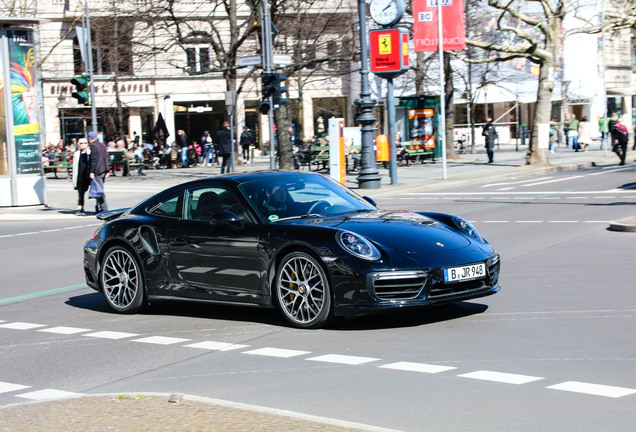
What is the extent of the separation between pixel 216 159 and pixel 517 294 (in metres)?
39.3

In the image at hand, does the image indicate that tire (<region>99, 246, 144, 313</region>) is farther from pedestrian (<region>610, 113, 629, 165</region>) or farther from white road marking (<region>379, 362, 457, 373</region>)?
pedestrian (<region>610, 113, 629, 165</region>)

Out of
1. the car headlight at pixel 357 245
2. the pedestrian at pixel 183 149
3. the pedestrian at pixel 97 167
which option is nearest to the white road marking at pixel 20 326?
the car headlight at pixel 357 245

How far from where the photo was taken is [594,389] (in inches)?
221

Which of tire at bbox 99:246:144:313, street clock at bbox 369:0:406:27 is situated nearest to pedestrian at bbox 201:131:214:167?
street clock at bbox 369:0:406:27

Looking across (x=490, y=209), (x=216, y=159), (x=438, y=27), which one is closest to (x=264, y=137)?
(x=216, y=159)

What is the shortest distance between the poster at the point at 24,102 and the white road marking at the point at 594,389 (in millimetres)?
21777

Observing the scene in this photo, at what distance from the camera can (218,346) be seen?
748cm

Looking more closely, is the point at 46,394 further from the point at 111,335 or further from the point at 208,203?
the point at 208,203

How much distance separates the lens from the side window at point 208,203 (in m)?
8.61

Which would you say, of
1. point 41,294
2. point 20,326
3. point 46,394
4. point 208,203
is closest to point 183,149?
point 41,294

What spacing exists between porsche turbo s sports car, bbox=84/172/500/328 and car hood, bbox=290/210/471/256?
12 mm

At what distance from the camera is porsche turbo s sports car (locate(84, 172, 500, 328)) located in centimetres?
761

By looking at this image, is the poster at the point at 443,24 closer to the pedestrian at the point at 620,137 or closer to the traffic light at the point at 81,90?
the pedestrian at the point at 620,137

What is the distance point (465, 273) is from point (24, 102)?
20.0m
